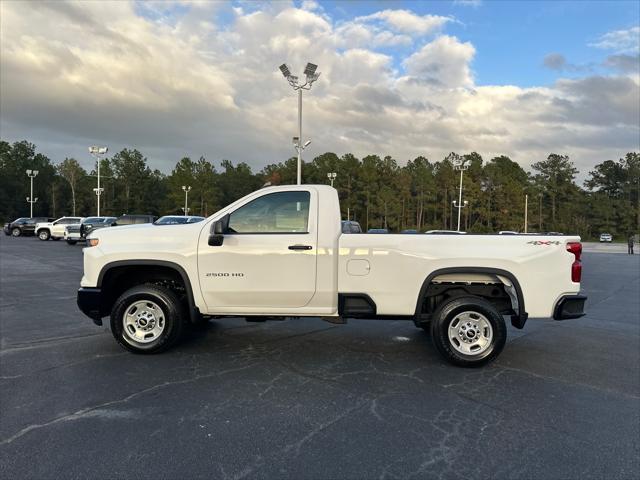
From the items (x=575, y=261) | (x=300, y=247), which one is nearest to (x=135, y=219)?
(x=300, y=247)

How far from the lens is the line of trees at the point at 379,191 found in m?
88.1

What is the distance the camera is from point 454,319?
5.18 m

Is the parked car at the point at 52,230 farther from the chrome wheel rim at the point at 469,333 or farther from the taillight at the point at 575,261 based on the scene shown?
the taillight at the point at 575,261

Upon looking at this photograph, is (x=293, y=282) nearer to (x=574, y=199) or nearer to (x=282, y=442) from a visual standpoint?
(x=282, y=442)

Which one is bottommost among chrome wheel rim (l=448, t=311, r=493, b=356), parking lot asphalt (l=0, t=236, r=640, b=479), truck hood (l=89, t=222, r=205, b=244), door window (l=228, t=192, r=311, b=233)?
parking lot asphalt (l=0, t=236, r=640, b=479)

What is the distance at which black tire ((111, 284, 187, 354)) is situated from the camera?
5.36 m

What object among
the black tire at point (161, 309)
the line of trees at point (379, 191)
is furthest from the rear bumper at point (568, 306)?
the line of trees at point (379, 191)

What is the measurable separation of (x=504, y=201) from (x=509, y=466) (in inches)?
3779

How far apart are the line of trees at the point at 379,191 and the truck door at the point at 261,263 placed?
79.0 meters

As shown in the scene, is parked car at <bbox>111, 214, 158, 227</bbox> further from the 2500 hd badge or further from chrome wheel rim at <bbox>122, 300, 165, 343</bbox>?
the 2500 hd badge

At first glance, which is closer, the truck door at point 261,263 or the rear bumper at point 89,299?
the truck door at point 261,263

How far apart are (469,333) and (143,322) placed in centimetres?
392

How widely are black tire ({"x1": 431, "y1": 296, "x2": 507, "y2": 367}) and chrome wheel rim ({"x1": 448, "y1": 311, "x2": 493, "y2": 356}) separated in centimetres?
3

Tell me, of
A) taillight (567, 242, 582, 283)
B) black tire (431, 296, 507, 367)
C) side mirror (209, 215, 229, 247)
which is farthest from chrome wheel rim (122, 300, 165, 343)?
taillight (567, 242, 582, 283)
